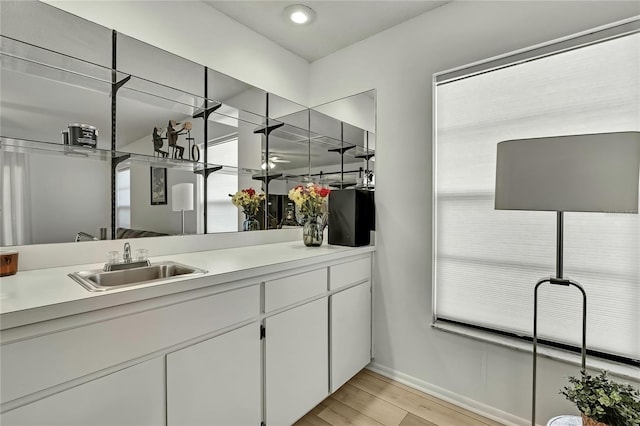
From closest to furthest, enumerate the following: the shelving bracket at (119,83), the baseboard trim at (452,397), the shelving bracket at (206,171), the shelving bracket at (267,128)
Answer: the shelving bracket at (119,83)
the baseboard trim at (452,397)
the shelving bracket at (206,171)
the shelving bracket at (267,128)

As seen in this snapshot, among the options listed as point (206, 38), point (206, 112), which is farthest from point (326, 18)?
point (206, 112)

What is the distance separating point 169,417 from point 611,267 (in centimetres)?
210

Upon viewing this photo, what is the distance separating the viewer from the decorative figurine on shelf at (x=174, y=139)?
1882 mm

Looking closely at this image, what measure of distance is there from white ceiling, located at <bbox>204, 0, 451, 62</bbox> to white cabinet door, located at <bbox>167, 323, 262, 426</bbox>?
2047mm

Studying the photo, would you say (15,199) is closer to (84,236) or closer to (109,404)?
(84,236)

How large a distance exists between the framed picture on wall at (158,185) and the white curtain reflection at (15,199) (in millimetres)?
542

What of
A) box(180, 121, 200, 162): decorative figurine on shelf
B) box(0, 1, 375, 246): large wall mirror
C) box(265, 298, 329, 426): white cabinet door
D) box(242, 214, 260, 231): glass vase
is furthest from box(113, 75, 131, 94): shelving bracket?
box(265, 298, 329, 426): white cabinet door

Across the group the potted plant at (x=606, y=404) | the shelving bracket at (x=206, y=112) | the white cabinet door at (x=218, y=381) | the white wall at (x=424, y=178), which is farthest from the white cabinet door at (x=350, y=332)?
the shelving bracket at (x=206, y=112)

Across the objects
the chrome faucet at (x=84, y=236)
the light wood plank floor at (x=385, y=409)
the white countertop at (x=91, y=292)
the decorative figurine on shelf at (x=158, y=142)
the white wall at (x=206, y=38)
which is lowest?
the light wood plank floor at (x=385, y=409)

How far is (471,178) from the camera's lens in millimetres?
1940

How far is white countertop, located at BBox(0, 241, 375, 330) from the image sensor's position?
893 mm

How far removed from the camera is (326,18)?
7.25 ft

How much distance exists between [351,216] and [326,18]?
4.71 feet

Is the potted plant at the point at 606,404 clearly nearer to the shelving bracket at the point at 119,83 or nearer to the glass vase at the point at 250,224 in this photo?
the glass vase at the point at 250,224
